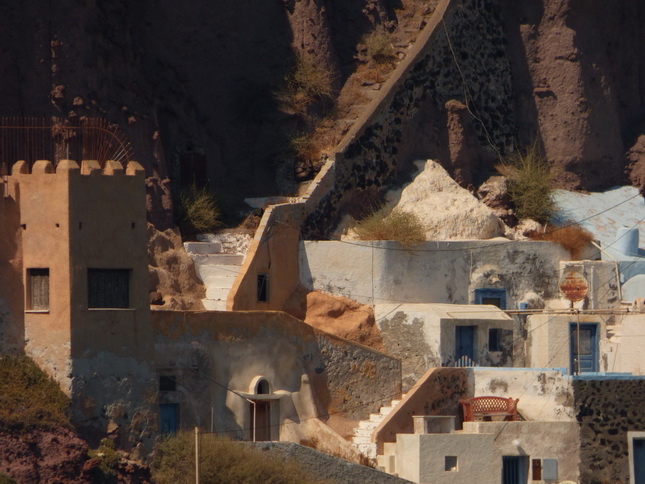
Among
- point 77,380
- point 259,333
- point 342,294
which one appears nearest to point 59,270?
point 77,380

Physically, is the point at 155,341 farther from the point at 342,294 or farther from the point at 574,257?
the point at 574,257

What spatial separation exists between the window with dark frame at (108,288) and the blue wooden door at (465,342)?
9282 millimetres

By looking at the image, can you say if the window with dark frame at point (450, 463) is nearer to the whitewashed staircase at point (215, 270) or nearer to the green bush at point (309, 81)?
the whitewashed staircase at point (215, 270)

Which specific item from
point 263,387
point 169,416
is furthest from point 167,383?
point 263,387

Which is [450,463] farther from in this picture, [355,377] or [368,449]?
[355,377]

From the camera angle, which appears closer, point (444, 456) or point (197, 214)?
point (444, 456)

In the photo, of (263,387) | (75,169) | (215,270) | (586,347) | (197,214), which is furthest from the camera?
(586,347)

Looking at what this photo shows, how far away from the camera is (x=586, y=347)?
150ft

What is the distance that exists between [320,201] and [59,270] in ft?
34.2

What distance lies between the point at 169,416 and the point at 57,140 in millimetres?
6824

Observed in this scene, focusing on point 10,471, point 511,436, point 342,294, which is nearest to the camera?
point 10,471

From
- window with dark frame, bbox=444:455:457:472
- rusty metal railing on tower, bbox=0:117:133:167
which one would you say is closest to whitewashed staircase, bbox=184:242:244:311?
rusty metal railing on tower, bbox=0:117:133:167

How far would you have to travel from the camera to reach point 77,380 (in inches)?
1448

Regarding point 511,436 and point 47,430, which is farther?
point 511,436
